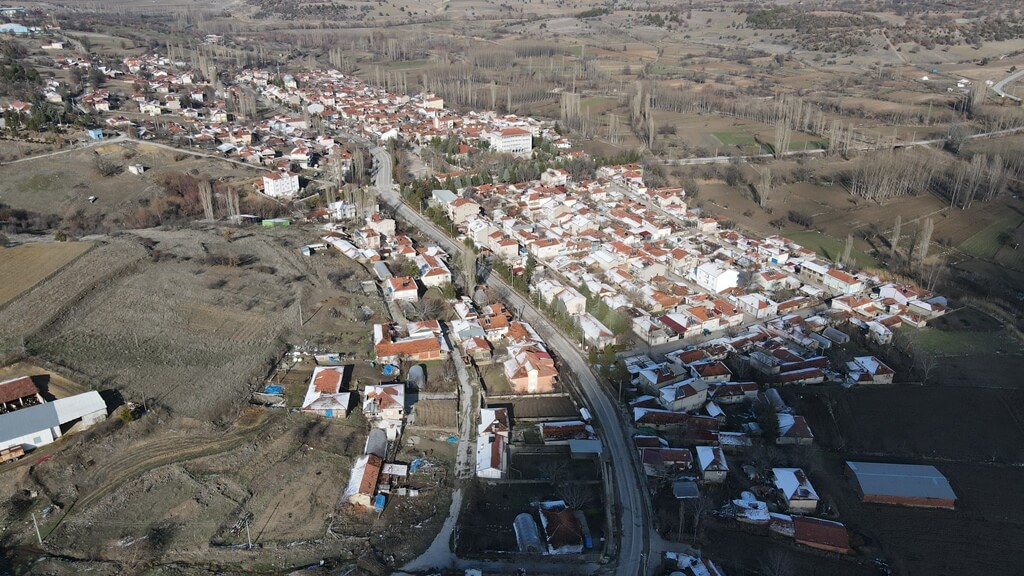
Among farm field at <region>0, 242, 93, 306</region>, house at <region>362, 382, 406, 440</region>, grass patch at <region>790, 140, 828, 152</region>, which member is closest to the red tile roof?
farm field at <region>0, 242, 93, 306</region>

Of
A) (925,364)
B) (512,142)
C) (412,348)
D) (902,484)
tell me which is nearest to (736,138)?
(512,142)

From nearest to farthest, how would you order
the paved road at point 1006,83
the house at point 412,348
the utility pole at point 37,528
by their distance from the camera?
the utility pole at point 37,528 → the house at point 412,348 → the paved road at point 1006,83

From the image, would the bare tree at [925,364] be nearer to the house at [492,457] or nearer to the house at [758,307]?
the house at [758,307]

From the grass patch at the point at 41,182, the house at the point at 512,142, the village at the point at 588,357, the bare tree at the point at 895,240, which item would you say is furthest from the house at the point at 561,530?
the house at the point at 512,142

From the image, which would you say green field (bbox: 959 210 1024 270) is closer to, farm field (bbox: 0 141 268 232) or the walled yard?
the walled yard

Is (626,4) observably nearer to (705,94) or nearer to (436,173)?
(705,94)
